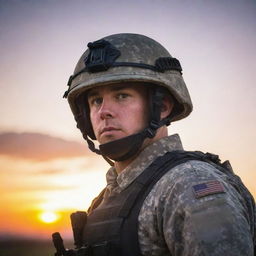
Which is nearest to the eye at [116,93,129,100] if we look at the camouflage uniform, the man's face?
the man's face

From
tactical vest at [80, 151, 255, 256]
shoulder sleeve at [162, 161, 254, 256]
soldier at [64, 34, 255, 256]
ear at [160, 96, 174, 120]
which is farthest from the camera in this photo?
ear at [160, 96, 174, 120]

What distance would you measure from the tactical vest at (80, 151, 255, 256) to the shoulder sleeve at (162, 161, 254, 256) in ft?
0.75

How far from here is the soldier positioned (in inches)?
87.7

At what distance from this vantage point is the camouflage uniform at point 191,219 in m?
2.11

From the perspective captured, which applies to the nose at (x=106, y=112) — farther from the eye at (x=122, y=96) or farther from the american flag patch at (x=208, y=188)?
the american flag patch at (x=208, y=188)

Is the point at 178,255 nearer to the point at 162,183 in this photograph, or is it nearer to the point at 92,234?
the point at 162,183

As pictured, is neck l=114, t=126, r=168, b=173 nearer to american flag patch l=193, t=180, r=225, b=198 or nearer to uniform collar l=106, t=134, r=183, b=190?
uniform collar l=106, t=134, r=183, b=190

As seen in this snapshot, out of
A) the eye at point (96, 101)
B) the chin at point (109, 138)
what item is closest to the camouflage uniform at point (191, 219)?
the chin at point (109, 138)

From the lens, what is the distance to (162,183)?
266 centimetres

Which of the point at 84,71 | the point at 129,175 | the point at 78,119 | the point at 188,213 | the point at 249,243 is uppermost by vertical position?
the point at 84,71

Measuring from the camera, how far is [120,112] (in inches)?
133

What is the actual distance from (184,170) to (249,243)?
68cm

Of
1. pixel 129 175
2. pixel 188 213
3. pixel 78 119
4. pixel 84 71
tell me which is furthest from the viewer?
pixel 78 119

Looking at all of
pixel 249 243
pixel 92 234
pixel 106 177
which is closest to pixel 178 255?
pixel 249 243
